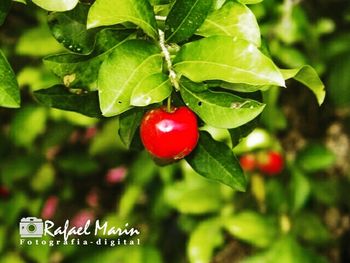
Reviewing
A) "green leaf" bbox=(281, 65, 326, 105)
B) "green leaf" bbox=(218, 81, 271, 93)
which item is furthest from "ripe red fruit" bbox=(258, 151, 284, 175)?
"green leaf" bbox=(218, 81, 271, 93)

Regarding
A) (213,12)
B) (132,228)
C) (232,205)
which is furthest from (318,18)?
(213,12)

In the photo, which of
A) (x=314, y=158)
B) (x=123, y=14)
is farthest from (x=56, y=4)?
(x=314, y=158)

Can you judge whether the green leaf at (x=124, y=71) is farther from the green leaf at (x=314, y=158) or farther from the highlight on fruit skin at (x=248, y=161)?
the green leaf at (x=314, y=158)

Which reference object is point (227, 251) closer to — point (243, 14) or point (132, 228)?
point (132, 228)

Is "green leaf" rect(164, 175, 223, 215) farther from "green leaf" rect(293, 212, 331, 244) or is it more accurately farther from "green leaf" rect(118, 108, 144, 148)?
"green leaf" rect(118, 108, 144, 148)

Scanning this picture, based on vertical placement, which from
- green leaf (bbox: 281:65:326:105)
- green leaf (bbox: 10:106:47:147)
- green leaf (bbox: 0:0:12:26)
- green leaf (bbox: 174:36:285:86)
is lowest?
green leaf (bbox: 10:106:47:147)

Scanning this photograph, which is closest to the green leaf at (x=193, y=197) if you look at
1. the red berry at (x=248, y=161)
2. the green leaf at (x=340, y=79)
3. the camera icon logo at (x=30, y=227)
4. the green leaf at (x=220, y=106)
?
the red berry at (x=248, y=161)

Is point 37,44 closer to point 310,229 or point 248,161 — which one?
point 248,161
